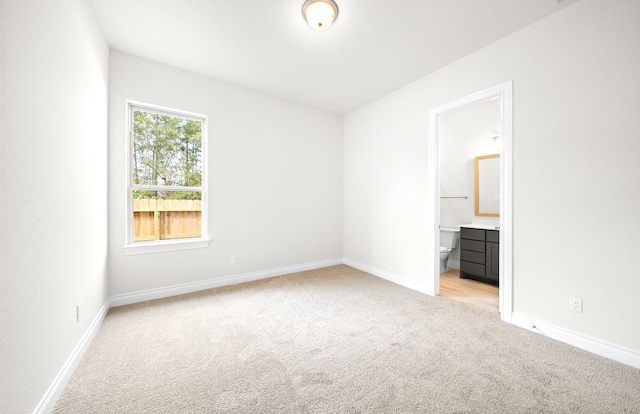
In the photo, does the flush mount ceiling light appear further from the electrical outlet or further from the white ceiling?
the electrical outlet

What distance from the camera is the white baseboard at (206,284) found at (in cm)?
286

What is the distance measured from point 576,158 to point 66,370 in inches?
156

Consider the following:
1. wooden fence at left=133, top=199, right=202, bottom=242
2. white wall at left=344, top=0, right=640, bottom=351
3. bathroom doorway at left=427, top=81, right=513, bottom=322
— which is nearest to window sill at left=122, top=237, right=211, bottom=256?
wooden fence at left=133, top=199, right=202, bottom=242

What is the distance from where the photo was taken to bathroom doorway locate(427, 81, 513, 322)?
247 centimetres

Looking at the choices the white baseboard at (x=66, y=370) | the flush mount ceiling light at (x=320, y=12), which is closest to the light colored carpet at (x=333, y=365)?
the white baseboard at (x=66, y=370)

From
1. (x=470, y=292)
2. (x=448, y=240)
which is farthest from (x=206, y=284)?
(x=448, y=240)

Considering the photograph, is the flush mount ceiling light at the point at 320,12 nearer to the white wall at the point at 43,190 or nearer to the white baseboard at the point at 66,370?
the white wall at the point at 43,190

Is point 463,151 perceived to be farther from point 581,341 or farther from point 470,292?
point 581,341

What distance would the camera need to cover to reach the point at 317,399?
1.48 meters

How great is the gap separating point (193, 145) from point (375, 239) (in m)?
2.96

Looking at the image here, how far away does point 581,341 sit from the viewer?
202 centimetres

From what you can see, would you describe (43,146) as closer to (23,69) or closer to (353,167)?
(23,69)

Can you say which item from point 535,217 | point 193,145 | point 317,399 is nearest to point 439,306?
point 535,217

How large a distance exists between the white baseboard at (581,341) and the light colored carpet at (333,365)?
0.26 ft
